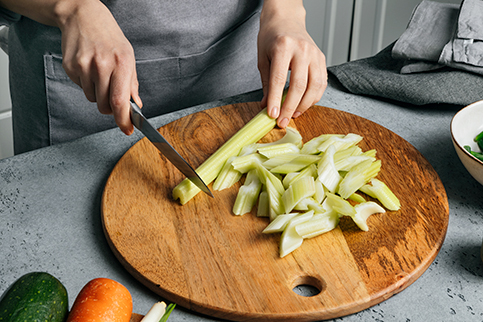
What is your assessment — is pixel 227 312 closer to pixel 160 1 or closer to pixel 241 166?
pixel 241 166

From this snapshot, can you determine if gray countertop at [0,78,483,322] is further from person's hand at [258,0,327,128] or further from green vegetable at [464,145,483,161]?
person's hand at [258,0,327,128]

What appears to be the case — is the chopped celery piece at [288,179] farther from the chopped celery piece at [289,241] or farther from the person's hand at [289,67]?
the person's hand at [289,67]

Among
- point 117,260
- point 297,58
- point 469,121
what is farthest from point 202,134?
point 469,121

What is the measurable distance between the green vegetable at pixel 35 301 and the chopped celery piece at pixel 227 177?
48 centimetres

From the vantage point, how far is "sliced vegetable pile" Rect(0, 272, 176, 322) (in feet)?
1.77

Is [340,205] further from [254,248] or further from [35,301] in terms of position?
[35,301]

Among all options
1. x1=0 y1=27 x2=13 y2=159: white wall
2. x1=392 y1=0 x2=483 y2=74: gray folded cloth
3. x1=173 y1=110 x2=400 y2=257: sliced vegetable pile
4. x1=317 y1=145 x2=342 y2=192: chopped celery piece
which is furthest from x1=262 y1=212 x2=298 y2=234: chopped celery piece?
x1=0 y1=27 x2=13 y2=159: white wall

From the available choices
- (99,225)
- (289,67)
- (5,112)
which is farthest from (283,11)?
(5,112)

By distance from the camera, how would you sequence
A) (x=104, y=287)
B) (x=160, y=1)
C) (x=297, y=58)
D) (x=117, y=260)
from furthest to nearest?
(x=160, y=1) < (x=297, y=58) < (x=117, y=260) < (x=104, y=287)

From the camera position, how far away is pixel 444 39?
1378 mm

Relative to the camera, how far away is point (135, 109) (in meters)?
0.92

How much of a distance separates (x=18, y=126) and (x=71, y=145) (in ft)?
1.33

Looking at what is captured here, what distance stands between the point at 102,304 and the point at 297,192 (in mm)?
482

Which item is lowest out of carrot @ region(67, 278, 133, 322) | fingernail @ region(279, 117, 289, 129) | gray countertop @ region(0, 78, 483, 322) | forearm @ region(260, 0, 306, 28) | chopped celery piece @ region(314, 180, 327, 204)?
gray countertop @ region(0, 78, 483, 322)
